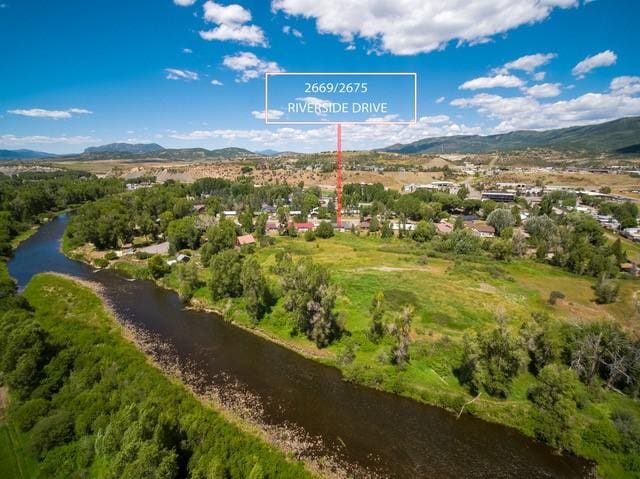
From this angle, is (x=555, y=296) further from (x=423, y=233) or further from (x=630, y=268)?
(x=423, y=233)

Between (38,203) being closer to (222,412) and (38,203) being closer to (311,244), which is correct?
(311,244)

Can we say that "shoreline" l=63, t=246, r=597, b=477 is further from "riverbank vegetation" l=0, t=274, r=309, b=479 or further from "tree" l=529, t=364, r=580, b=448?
"riverbank vegetation" l=0, t=274, r=309, b=479

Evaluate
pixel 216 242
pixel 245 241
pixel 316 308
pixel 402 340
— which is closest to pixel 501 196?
pixel 245 241

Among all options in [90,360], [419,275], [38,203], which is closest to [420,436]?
[90,360]

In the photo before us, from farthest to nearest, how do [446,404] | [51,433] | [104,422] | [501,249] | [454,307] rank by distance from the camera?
[501,249], [454,307], [446,404], [104,422], [51,433]

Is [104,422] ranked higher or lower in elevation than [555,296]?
higher

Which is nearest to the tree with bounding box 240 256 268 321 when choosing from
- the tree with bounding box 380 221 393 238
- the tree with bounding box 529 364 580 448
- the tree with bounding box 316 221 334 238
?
the tree with bounding box 529 364 580 448
